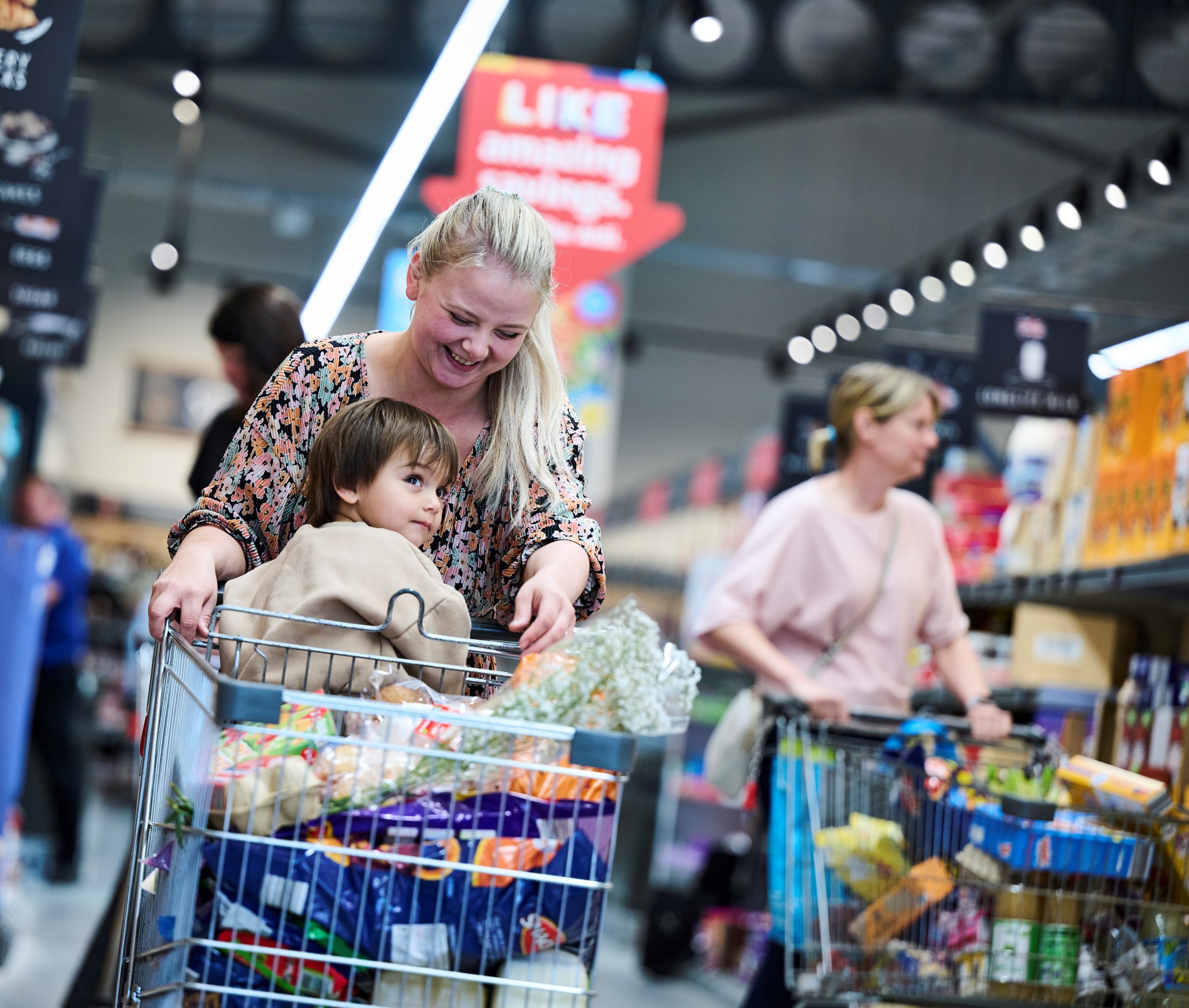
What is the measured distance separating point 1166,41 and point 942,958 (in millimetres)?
7906

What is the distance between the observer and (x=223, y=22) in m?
11.3

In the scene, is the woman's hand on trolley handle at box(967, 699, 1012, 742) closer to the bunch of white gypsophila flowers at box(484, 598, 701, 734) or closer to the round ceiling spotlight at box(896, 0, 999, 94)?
the bunch of white gypsophila flowers at box(484, 598, 701, 734)

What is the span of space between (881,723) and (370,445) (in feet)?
6.05

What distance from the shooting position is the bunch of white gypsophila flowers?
1.68 metres

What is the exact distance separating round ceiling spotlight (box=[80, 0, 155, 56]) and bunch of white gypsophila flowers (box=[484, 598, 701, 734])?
34.1 ft

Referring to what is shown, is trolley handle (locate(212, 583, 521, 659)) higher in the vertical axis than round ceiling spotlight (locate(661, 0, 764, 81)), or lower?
lower

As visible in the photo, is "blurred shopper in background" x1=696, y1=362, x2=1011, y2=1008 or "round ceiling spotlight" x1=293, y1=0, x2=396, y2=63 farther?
"round ceiling spotlight" x1=293, y1=0, x2=396, y2=63

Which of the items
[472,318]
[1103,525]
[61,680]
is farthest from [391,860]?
[61,680]

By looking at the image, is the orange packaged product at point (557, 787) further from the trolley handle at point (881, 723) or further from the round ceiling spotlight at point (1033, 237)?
the round ceiling spotlight at point (1033, 237)

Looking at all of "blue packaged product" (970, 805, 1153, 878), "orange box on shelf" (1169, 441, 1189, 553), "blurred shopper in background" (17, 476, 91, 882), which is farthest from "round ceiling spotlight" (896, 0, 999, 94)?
"blue packaged product" (970, 805, 1153, 878)

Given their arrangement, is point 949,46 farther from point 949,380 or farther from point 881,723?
point 881,723

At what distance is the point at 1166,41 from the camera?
366 inches

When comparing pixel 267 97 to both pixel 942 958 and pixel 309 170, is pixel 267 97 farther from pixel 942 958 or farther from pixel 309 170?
pixel 942 958

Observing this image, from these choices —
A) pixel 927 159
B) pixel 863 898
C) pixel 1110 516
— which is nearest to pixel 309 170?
pixel 927 159
